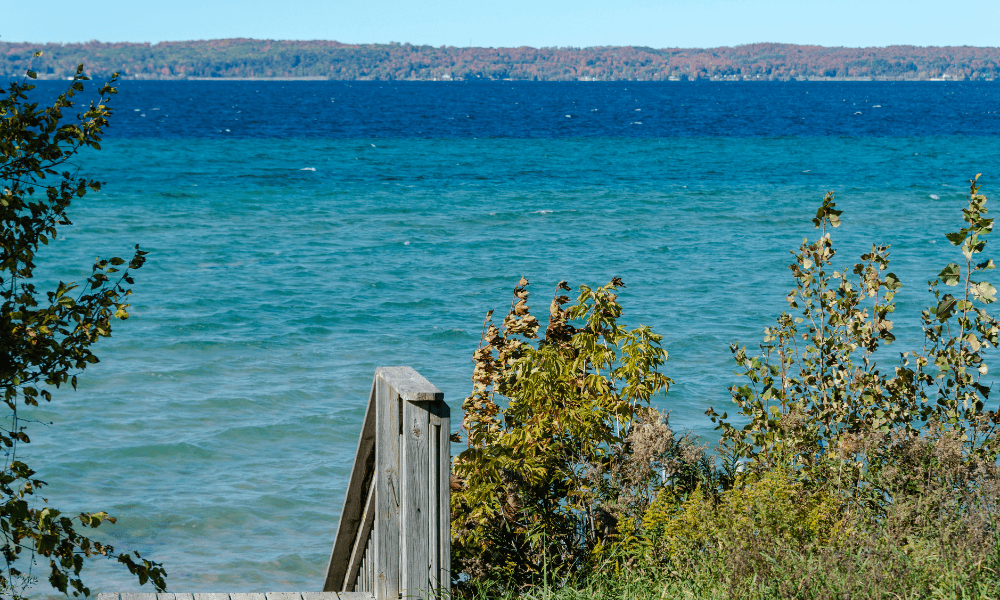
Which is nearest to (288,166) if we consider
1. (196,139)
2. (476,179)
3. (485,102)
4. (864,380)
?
(476,179)

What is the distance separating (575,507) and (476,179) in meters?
32.3

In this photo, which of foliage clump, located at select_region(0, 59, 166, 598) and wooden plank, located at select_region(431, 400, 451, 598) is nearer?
foliage clump, located at select_region(0, 59, 166, 598)

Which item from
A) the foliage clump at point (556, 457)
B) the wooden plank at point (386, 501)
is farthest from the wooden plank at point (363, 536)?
the foliage clump at point (556, 457)

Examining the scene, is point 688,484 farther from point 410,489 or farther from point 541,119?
point 541,119

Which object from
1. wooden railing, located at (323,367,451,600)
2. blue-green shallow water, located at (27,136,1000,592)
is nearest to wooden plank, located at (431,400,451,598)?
wooden railing, located at (323,367,451,600)

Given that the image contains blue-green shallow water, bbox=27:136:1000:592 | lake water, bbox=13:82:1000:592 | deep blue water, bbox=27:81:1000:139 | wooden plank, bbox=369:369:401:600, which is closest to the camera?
wooden plank, bbox=369:369:401:600

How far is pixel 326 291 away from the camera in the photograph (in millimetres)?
16094

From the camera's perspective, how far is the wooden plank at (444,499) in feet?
11.4

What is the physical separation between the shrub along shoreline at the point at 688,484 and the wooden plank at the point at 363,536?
1.40 feet

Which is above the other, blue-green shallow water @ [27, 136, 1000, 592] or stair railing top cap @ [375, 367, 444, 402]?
stair railing top cap @ [375, 367, 444, 402]

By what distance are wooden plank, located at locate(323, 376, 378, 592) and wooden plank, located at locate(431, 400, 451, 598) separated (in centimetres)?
51

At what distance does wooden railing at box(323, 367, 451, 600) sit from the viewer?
11.4 feet

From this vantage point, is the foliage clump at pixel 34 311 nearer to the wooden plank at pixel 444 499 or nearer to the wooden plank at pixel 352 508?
the wooden plank at pixel 444 499

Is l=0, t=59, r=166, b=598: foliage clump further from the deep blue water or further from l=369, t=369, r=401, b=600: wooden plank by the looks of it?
the deep blue water
